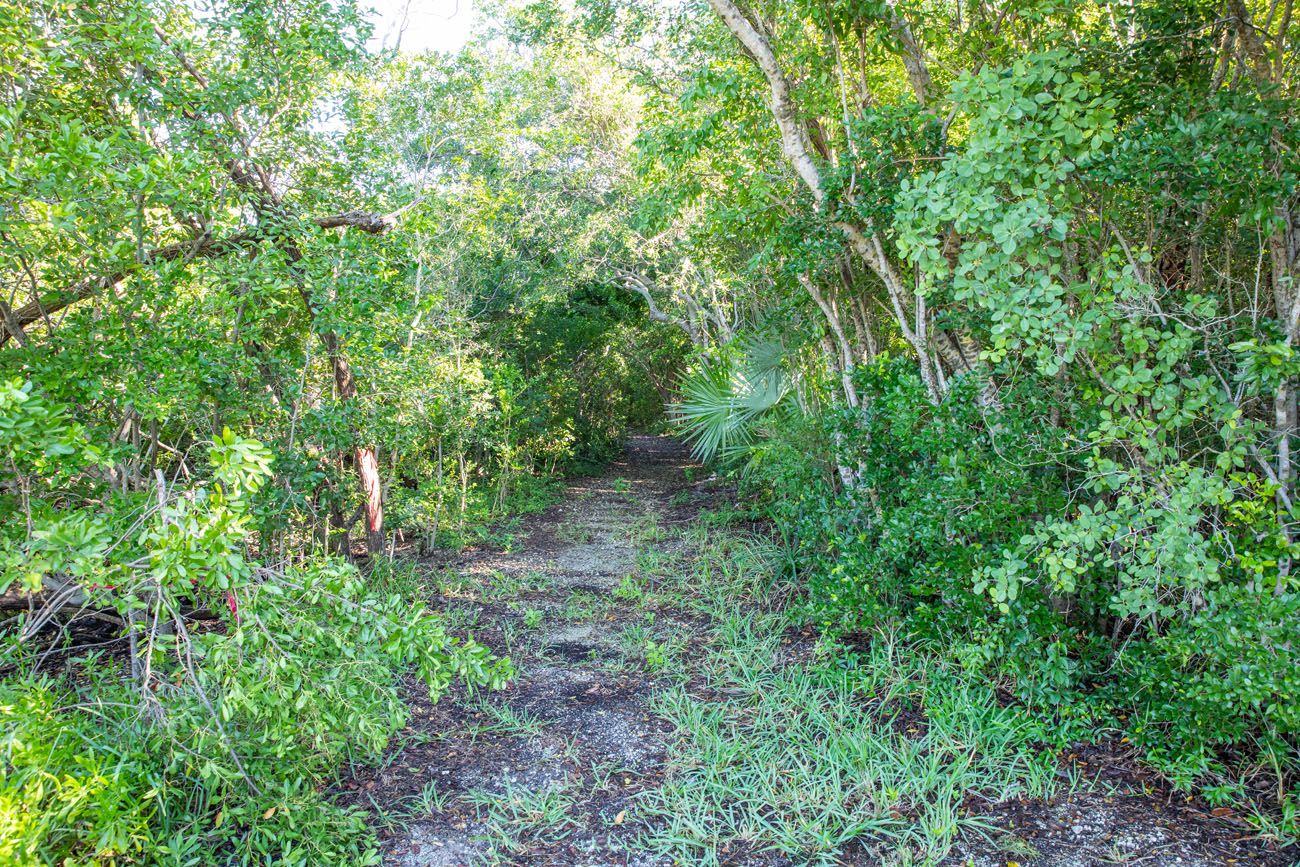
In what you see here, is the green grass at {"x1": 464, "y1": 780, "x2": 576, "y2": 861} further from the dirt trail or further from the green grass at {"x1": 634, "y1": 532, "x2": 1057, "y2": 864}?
the green grass at {"x1": 634, "y1": 532, "x2": 1057, "y2": 864}

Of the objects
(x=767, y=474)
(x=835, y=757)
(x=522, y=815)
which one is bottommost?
(x=522, y=815)

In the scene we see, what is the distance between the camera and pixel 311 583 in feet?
7.55

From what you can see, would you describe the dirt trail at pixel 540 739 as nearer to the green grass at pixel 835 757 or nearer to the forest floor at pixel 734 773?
the forest floor at pixel 734 773

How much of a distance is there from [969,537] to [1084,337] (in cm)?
128

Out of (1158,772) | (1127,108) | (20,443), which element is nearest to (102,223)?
(20,443)

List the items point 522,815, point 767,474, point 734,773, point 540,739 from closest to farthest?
point 522,815
point 734,773
point 540,739
point 767,474

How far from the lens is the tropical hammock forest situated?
2377 millimetres

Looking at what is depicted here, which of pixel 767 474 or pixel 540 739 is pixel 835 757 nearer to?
pixel 540 739

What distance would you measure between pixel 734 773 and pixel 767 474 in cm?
258

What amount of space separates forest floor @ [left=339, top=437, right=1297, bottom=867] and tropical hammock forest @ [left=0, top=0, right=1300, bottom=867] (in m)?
0.02

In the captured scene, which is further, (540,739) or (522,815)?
(540,739)

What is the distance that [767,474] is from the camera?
5.23 m

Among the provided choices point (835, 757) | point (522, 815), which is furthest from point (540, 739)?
point (835, 757)

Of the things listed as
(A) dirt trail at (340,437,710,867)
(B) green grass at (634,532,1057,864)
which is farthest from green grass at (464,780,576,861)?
(B) green grass at (634,532,1057,864)
